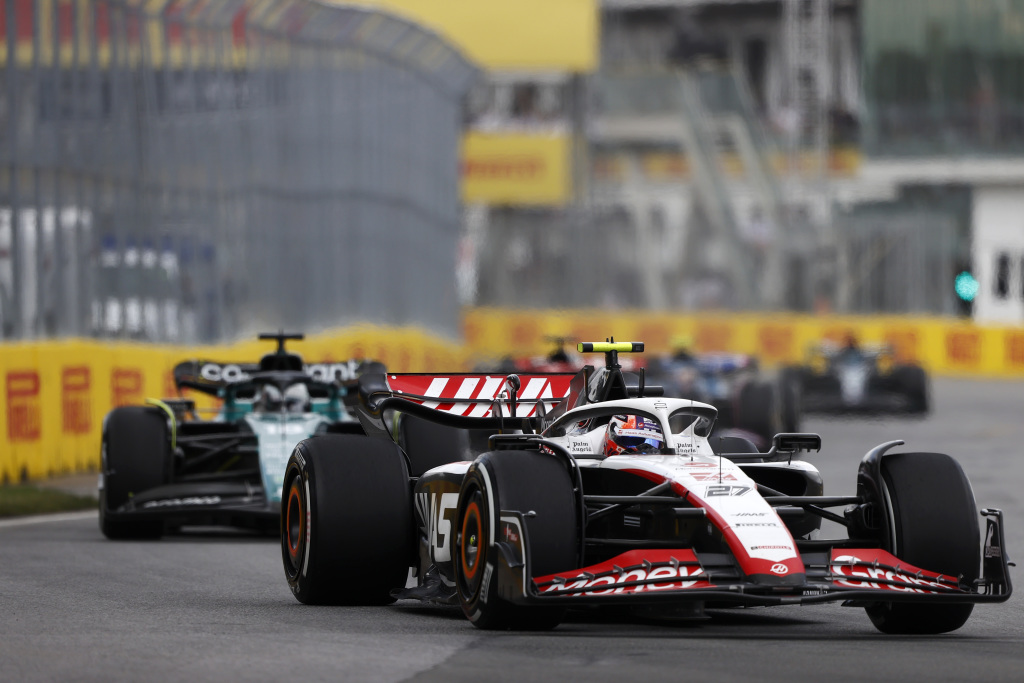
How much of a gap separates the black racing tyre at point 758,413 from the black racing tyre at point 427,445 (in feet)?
41.1

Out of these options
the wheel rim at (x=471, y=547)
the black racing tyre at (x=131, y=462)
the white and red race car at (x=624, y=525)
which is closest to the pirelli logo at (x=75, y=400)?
the black racing tyre at (x=131, y=462)

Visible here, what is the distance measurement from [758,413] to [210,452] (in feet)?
32.2

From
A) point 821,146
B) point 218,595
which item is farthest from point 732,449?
point 821,146

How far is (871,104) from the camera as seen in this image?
5922cm

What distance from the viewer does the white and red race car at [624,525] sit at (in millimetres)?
8125

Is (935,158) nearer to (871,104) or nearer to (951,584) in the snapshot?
(871,104)

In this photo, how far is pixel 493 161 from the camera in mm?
51562

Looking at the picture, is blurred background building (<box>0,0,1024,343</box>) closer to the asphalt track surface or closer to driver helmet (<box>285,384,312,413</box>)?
driver helmet (<box>285,384,312,413</box>)

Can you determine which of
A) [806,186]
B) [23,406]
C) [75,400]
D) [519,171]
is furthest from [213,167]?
[806,186]

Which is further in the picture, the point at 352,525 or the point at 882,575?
the point at 352,525

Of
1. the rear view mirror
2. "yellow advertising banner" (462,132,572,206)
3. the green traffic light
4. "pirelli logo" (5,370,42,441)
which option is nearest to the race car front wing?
the rear view mirror

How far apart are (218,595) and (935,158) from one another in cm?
4949

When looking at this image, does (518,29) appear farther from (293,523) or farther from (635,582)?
(635,582)

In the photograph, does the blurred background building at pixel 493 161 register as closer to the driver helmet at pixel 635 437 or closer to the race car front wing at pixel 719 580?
the driver helmet at pixel 635 437
